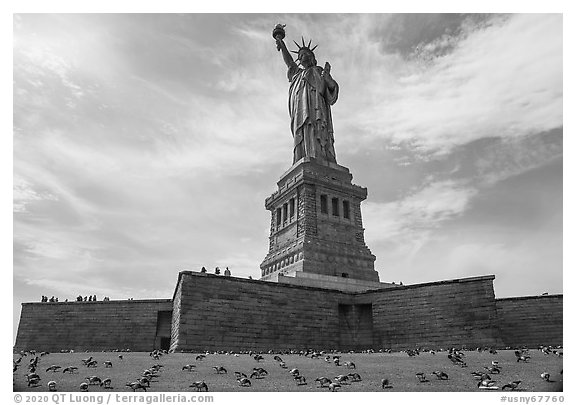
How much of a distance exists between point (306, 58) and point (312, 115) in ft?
22.5

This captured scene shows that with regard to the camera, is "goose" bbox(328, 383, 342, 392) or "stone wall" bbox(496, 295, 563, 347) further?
"stone wall" bbox(496, 295, 563, 347)

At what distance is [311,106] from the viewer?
130ft

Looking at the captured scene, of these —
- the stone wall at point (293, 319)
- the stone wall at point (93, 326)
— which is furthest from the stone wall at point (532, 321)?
the stone wall at point (93, 326)

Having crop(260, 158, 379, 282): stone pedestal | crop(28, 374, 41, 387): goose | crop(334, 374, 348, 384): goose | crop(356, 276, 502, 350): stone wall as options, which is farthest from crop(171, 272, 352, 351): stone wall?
crop(334, 374, 348, 384): goose

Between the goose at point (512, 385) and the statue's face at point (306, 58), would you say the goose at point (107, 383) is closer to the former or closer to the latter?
the goose at point (512, 385)

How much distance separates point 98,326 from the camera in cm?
2538

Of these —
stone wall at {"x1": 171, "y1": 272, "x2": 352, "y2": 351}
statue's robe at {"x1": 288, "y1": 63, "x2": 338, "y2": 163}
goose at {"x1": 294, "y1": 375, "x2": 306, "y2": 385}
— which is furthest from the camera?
statue's robe at {"x1": 288, "y1": 63, "x2": 338, "y2": 163}

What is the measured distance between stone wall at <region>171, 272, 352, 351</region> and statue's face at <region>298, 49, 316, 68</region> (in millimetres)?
25856

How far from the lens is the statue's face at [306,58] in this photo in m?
42.3

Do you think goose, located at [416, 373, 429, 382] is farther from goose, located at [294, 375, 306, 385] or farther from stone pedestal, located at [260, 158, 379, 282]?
stone pedestal, located at [260, 158, 379, 282]

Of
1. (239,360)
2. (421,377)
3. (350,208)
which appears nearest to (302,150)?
(350,208)

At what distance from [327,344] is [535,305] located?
11.1m

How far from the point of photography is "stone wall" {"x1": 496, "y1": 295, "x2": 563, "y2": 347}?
874 inches
